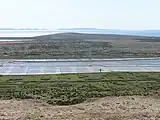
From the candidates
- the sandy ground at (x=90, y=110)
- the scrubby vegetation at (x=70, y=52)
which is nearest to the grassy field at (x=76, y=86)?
the sandy ground at (x=90, y=110)

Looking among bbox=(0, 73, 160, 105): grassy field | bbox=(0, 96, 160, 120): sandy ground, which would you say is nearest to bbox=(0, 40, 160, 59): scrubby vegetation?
bbox=(0, 73, 160, 105): grassy field

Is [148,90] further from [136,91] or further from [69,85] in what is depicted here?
[69,85]

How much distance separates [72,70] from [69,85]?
909 cm

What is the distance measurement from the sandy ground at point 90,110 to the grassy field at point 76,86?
1765 mm

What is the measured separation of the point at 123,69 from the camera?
3978 cm

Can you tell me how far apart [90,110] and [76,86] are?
824 cm

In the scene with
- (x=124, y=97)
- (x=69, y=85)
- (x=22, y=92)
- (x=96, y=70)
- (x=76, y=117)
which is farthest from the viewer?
(x=96, y=70)

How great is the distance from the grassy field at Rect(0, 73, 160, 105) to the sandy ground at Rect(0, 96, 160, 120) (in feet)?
5.79

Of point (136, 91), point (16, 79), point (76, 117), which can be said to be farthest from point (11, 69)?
point (76, 117)

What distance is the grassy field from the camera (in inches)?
1001

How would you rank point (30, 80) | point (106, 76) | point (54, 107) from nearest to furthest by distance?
point (54, 107), point (30, 80), point (106, 76)

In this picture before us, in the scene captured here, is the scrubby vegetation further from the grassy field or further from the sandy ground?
the sandy ground

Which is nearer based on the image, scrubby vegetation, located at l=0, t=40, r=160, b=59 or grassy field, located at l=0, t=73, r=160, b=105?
grassy field, located at l=0, t=73, r=160, b=105

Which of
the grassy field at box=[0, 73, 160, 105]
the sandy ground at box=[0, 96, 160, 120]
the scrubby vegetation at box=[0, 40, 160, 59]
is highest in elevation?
the sandy ground at box=[0, 96, 160, 120]
